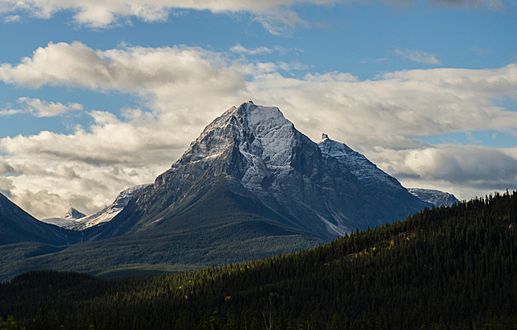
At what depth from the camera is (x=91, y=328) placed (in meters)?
194

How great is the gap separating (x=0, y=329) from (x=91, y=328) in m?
57.7

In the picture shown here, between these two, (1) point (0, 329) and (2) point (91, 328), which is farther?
(2) point (91, 328)

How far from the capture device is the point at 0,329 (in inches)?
5389
